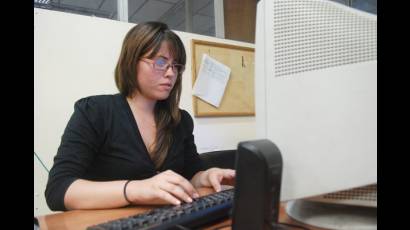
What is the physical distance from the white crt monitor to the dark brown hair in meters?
0.61

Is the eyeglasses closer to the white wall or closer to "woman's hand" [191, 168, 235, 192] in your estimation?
"woman's hand" [191, 168, 235, 192]

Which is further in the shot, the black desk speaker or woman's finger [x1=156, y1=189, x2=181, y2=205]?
woman's finger [x1=156, y1=189, x2=181, y2=205]

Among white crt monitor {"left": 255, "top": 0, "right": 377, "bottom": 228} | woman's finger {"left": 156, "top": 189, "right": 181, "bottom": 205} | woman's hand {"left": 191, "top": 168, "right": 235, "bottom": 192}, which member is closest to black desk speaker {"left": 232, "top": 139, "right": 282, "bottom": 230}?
white crt monitor {"left": 255, "top": 0, "right": 377, "bottom": 228}

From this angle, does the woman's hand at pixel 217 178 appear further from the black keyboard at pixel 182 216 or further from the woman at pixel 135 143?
the black keyboard at pixel 182 216

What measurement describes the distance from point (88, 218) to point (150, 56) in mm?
595

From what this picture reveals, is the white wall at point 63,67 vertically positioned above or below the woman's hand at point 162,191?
above

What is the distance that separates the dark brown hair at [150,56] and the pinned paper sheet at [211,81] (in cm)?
83

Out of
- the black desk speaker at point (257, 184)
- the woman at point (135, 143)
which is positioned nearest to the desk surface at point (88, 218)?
the woman at point (135, 143)

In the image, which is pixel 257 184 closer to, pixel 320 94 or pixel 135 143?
pixel 320 94

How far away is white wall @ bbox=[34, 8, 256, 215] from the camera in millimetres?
1445

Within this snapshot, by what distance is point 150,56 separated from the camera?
105 cm

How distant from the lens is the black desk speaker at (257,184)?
0.41 metres

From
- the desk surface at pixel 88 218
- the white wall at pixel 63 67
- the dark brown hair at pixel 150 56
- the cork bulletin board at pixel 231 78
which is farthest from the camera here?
the cork bulletin board at pixel 231 78

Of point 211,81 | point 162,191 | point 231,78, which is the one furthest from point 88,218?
point 231,78
